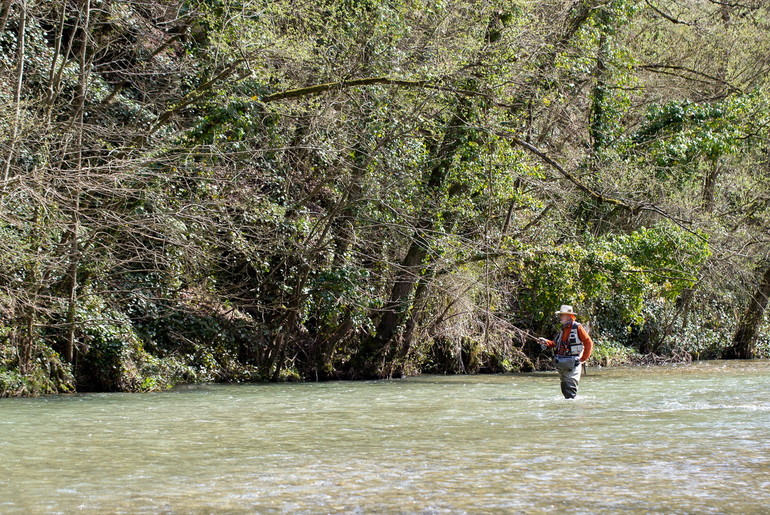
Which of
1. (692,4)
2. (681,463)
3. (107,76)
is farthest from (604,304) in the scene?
(681,463)

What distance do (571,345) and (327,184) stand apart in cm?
667

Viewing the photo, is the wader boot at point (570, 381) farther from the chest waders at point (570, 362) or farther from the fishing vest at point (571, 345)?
the fishing vest at point (571, 345)

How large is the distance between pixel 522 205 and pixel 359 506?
1443cm

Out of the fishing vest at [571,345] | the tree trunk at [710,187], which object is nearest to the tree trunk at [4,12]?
the fishing vest at [571,345]

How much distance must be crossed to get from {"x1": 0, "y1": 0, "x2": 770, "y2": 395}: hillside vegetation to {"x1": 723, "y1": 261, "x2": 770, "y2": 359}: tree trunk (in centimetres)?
556

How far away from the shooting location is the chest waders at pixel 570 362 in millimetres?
15188

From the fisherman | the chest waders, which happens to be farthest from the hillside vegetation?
the chest waders

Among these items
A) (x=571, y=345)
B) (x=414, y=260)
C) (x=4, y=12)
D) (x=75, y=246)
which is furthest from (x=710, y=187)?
(x=4, y=12)

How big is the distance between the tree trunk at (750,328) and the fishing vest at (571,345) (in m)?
15.7

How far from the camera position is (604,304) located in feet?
82.2

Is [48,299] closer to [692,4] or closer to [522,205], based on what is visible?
[522,205]

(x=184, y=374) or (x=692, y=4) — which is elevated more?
(x=692, y=4)

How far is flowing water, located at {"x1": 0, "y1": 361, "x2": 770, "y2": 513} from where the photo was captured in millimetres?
6965

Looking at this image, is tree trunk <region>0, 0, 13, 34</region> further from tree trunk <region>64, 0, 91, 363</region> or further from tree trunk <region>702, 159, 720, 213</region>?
tree trunk <region>702, 159, 720, 213</region>
